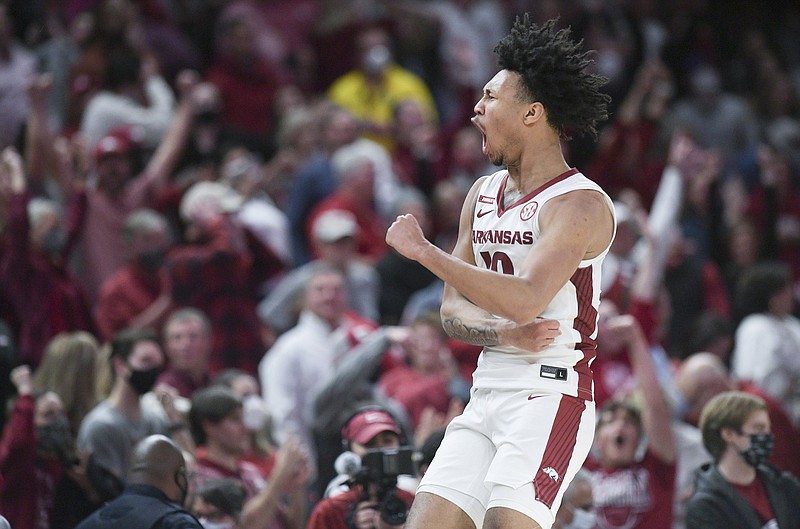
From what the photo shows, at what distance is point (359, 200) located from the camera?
437 inches

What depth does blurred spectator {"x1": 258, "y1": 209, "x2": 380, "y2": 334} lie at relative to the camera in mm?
9805

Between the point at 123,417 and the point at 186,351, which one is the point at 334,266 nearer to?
the point at 186,351

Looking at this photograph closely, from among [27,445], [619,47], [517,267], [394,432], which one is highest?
[619,47]

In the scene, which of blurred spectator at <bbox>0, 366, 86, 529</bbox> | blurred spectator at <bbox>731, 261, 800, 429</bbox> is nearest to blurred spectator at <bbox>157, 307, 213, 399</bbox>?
blurred spectator at <bbox>0, 366, 86, 529</bbox>

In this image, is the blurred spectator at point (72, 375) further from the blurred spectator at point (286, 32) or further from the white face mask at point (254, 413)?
the blurred spectator at point (286, 32)

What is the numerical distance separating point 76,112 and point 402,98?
3.45 meters

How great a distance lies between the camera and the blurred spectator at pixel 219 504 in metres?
6.35

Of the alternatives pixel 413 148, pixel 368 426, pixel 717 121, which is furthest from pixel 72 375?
pixel 717 121

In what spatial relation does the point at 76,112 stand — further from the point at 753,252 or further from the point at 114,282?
the point at 753,252

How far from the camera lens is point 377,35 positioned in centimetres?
1349

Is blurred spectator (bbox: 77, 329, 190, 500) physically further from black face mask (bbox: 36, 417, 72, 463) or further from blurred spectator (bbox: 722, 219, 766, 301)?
blurred spectator (bbox: 722, 219, 766, 301)

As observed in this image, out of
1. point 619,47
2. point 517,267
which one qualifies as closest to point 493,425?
point 517,267

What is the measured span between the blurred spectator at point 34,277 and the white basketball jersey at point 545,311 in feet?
13.7

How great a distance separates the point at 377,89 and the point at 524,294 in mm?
8919
